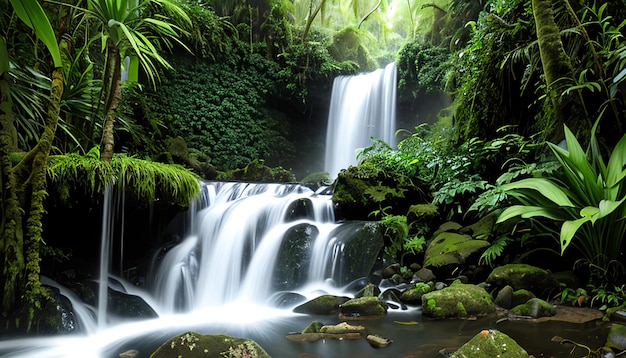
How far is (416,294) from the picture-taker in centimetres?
374

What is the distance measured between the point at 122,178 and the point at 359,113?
27.8ft

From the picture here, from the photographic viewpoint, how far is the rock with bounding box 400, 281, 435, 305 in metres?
3.71

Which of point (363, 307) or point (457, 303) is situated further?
point (363, 307)

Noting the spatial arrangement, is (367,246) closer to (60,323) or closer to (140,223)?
(140,223)

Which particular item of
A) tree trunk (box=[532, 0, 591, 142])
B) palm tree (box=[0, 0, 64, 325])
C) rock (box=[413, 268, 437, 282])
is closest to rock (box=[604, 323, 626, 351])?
rock (box=[413, 268, 437, 282])

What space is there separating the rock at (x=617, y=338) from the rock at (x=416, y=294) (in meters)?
1.55

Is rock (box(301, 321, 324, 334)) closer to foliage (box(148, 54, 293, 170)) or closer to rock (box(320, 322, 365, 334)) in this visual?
rock (box(320, 322, 365, 334))

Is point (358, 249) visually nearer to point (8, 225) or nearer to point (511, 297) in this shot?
point (511, 297)

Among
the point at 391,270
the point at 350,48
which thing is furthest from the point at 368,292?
the point at 350,48

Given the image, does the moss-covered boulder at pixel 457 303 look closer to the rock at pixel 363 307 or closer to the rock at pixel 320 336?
the rock at pixel 363 307

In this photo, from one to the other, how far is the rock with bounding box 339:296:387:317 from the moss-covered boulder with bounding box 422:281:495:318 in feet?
1.28

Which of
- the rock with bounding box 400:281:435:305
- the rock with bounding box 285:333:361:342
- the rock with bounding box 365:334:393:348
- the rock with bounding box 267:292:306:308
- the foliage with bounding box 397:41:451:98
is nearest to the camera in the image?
the rock with bounding box 365:334:393:348

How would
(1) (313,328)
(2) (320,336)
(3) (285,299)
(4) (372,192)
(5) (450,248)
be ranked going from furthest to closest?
(4) (372,192)
(5) (450,248)
(3) (285,299)
(1) (313,328)
(2) (320,336)

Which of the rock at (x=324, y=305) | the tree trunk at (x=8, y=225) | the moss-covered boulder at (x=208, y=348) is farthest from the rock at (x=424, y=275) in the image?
the tree trunk at (x=8, y=225)
